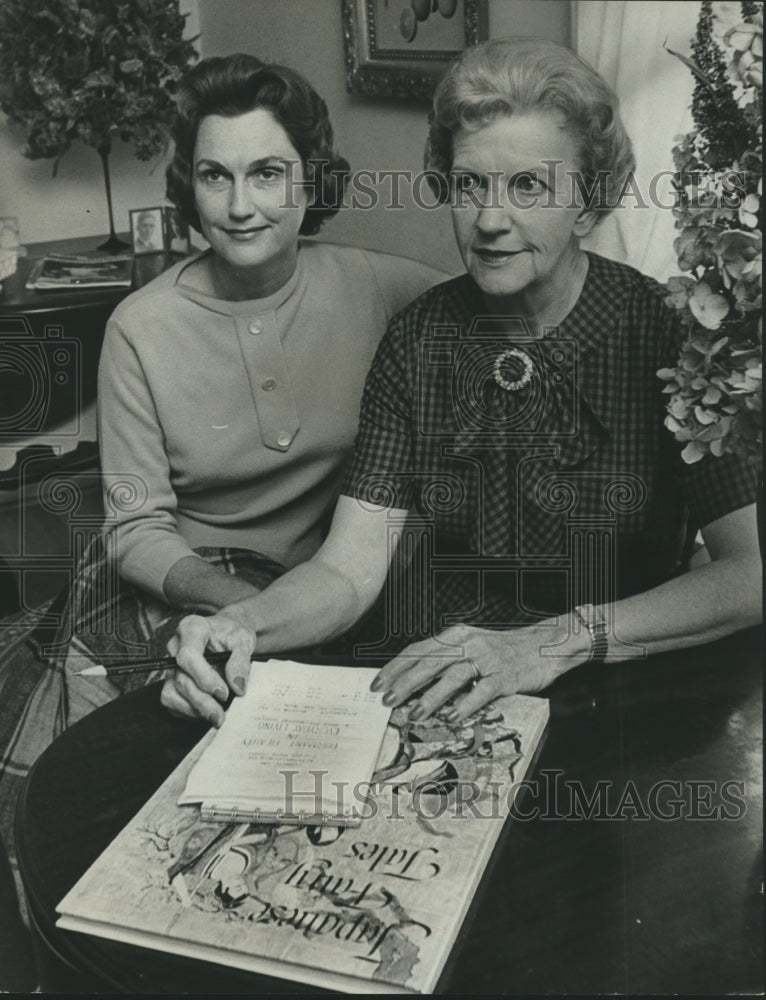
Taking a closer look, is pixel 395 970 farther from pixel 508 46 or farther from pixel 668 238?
pixel 668 238

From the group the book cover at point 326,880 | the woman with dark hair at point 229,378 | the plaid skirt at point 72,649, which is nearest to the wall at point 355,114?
the woman with dark hair at point 229,378

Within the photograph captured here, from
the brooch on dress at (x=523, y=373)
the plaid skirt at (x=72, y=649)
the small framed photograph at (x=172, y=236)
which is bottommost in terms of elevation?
the plaid skirt at (x=72, y=649)

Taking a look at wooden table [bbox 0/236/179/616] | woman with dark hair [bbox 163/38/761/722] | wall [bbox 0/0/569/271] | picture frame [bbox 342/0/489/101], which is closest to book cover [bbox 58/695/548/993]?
woman with dark hair [bbox 163/38/761/722]

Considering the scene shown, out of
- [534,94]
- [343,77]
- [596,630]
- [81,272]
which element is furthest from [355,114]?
[596,630]

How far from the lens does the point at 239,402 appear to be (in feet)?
5.39

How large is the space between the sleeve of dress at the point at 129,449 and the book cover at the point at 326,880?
0.69 metres

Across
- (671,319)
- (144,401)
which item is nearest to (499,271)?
(671,319)

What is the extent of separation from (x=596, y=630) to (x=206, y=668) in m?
0.40

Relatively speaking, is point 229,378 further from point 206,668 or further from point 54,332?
point 54,332

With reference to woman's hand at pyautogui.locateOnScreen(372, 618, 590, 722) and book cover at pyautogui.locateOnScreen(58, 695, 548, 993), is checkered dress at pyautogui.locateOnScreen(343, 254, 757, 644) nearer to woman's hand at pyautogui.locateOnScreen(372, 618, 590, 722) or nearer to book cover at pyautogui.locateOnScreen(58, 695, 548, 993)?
woman's hand at pyautogui.locateOnScreen(372, 618, 590, 722)

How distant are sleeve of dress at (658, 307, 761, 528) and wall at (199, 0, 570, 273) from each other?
693 millimetres

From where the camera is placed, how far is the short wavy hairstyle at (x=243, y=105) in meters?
1.52

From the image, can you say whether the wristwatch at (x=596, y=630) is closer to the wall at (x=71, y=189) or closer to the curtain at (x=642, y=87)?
the curtain at (x=642, y=87)

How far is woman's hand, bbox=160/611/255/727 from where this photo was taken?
105cm
